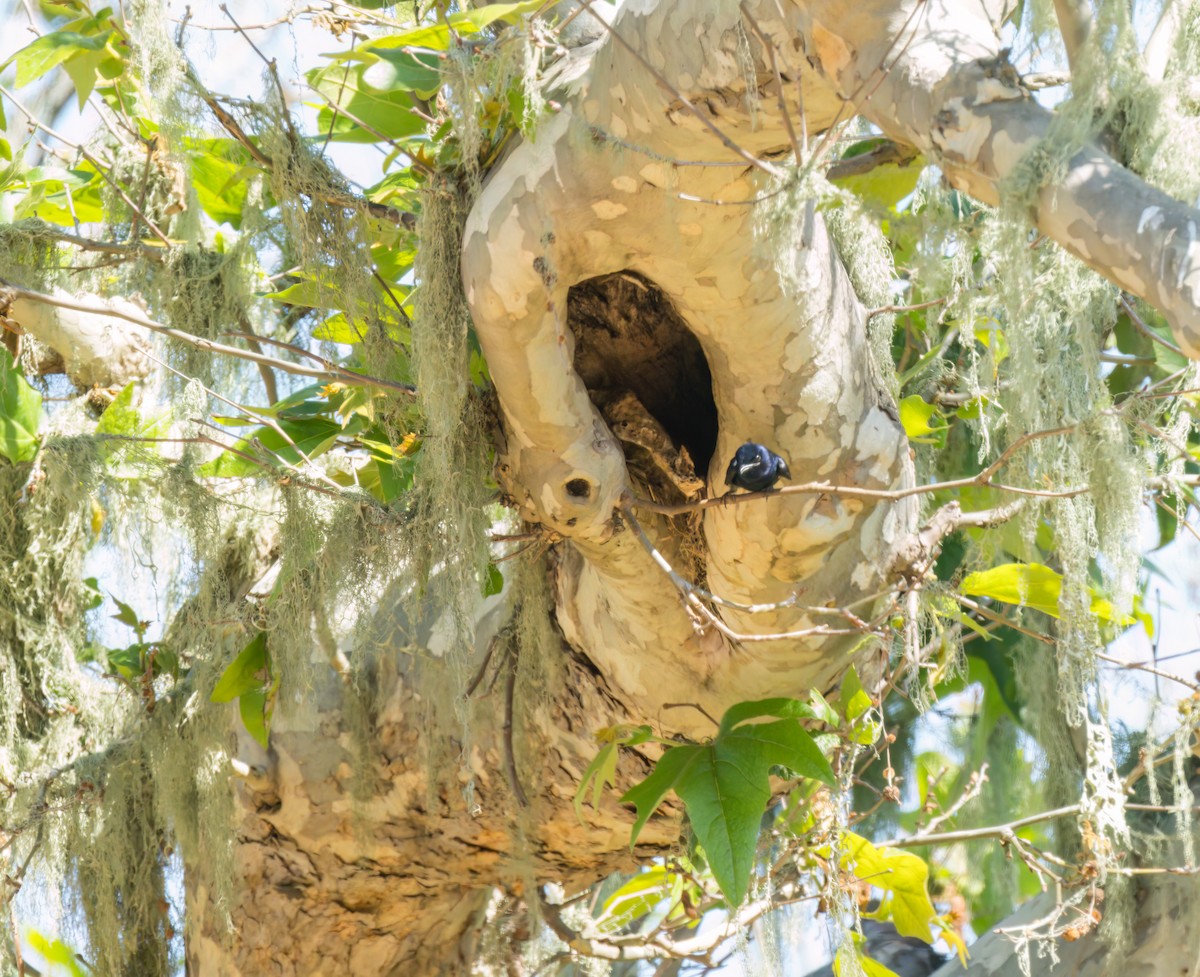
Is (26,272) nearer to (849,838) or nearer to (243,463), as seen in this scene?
(243,463)

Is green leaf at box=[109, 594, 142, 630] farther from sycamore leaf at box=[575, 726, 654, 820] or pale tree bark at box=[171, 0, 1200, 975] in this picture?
sycamore leaf at box=[575, 726, 654, 820]

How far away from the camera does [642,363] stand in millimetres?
1553

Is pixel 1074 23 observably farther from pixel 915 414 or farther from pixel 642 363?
pixel 915 414

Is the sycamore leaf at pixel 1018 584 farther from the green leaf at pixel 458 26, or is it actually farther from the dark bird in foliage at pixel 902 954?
the dark bird in foliage at pixel 902 954

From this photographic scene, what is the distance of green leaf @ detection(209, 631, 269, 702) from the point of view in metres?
1.83

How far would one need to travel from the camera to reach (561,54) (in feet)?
4.29

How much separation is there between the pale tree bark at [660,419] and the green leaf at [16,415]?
1.95 feet

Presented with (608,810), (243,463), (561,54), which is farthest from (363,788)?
(561,54)

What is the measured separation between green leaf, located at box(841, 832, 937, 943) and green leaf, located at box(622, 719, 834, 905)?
377 mm

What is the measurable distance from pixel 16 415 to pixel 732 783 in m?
1.21

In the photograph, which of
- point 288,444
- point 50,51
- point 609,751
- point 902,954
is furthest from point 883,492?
point 902,954

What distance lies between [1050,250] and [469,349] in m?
0.65

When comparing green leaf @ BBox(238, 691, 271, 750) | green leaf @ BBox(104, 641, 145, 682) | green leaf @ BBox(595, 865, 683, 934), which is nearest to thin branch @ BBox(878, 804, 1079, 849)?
green leaf @ BBox(595, 865, 683, 934)

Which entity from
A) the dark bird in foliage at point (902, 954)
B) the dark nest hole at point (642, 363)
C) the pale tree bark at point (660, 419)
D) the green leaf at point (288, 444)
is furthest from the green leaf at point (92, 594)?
the dark bird in foliage at point (902, 954)
